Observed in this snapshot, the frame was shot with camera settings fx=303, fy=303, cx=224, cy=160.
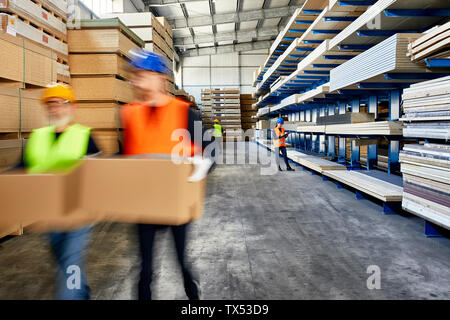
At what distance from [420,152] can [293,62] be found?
7.79m

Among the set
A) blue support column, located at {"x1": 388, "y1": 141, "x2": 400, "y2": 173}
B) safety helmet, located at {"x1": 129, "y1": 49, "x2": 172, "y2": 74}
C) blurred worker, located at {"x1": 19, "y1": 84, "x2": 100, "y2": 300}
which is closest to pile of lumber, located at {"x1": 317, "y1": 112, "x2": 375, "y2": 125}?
blue support column, located at {"x1": 388, "y1": 141, "x2": 400, "y2": 173}

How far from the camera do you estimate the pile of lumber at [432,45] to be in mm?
2705

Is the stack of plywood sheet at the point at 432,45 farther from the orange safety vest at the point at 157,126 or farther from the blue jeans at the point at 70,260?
the blue jeans at the point at 70,260

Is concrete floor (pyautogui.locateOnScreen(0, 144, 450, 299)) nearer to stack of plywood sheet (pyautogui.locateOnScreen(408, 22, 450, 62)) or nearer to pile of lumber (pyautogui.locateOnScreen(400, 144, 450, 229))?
pile of lumber (pyautogui.locateOnScreen(400, 144, 450, 229))

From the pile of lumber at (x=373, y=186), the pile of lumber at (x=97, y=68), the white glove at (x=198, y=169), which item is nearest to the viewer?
the white glove at (x=198, y=169)

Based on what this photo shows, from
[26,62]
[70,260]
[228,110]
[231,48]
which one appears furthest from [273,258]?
[231,48]

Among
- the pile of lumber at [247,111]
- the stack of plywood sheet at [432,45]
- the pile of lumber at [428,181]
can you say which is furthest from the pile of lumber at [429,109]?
the pile of lumber at [247,111]

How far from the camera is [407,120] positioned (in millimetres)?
3385

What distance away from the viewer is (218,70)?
2275cm

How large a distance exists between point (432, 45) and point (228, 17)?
1420 cm

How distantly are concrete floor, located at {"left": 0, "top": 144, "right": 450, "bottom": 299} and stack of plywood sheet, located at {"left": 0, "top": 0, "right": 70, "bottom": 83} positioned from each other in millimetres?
2472

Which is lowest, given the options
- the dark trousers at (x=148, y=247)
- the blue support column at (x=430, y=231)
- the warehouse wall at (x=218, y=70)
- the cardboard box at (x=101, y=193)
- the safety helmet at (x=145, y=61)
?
the blue support column at (x=430, y=231)

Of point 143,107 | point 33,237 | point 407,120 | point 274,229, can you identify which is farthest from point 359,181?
point 33,237
